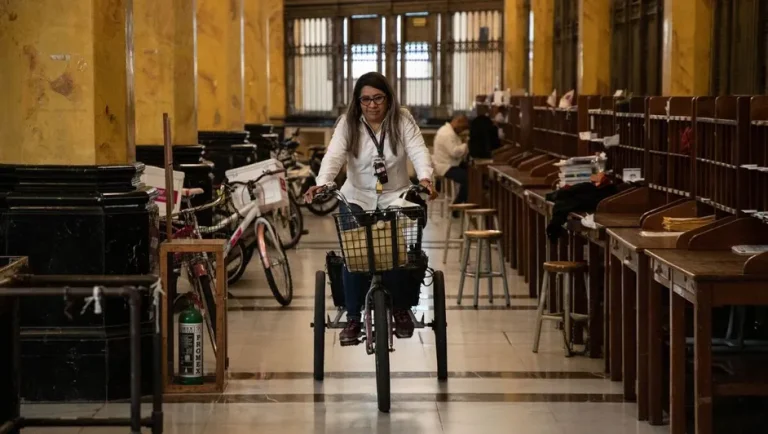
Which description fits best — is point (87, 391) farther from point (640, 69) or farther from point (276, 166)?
point (640, 69)

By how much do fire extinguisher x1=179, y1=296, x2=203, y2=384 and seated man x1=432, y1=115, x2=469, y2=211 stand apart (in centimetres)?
997

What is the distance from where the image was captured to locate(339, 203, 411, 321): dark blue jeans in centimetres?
662

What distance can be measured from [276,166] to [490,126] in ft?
21.5

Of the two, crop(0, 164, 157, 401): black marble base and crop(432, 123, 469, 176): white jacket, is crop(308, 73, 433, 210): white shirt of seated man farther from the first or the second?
crop(432, 123, 469, 176): white jacket

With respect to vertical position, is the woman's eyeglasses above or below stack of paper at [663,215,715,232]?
above

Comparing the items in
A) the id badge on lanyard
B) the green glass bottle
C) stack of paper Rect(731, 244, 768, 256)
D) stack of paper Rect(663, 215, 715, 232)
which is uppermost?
the id badge on lanyard

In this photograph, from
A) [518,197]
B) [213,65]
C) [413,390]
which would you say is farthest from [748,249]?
[213,65]

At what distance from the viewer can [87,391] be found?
6.53 meters

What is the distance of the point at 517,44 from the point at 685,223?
13286 millimetres

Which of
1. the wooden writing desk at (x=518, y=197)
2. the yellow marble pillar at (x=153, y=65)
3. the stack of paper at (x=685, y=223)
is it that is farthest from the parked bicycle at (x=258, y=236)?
the stack of paper at (x=685, y=223)

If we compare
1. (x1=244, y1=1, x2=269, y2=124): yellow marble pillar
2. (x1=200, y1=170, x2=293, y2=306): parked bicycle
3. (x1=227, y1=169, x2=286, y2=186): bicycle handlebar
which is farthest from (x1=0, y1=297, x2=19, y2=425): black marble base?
(x1=244, y1=1, x2=269, y2=124): yellow marble pillar

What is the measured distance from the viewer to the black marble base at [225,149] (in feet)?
44.2

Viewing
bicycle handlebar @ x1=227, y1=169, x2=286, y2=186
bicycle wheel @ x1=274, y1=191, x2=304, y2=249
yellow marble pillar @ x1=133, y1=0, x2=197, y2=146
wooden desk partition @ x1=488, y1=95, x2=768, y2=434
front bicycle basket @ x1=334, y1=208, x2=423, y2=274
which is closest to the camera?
wooden desk partition @ x1=488, y1=95, x2=768, y2=434

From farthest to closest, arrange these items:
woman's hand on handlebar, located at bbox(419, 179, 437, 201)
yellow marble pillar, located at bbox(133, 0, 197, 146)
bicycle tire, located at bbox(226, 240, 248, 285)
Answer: bicycle tire, located at bbox(226, 240, 248, 285) < yellow marble pillar, located at bbox(133, 0, 197, 146) < woman's hand on handlebar, located at bbox(419, 179, 437, 201)
